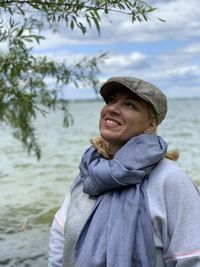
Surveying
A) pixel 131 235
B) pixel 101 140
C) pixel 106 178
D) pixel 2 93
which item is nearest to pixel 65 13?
pixel 101 140

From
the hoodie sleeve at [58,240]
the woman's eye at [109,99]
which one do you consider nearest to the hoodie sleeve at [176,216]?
the woman's eye at [109,99]

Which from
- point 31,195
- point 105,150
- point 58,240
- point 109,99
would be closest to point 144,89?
point 109,99

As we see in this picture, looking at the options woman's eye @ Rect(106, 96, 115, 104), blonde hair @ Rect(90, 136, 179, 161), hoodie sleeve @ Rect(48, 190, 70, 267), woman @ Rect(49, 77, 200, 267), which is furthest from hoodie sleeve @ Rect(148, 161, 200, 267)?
hoodie sleeve @ Rect(48, 190, 70, 267)

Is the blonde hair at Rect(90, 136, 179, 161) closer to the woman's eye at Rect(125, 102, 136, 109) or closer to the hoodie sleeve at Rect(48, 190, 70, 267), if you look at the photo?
the woman's eye at Rect(125, 102, 136, 109)

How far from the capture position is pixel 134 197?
278 centimetres

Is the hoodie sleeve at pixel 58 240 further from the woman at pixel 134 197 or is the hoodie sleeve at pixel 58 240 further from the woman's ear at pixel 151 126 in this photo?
the woman's ear at pixel 151 126

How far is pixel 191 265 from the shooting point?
271 cm

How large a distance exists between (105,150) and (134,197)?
Result: 332mm

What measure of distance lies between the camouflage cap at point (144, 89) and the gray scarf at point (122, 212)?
0.14 meters

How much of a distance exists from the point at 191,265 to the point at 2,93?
3.70 metres

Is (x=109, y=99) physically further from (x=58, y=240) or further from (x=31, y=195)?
(x=31, y=195)

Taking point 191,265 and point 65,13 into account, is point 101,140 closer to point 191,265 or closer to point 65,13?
point 191,265

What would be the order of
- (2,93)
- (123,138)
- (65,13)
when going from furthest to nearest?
(2,93)
(65,13)
(123,138)

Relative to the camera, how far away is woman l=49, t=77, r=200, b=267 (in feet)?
8.92
